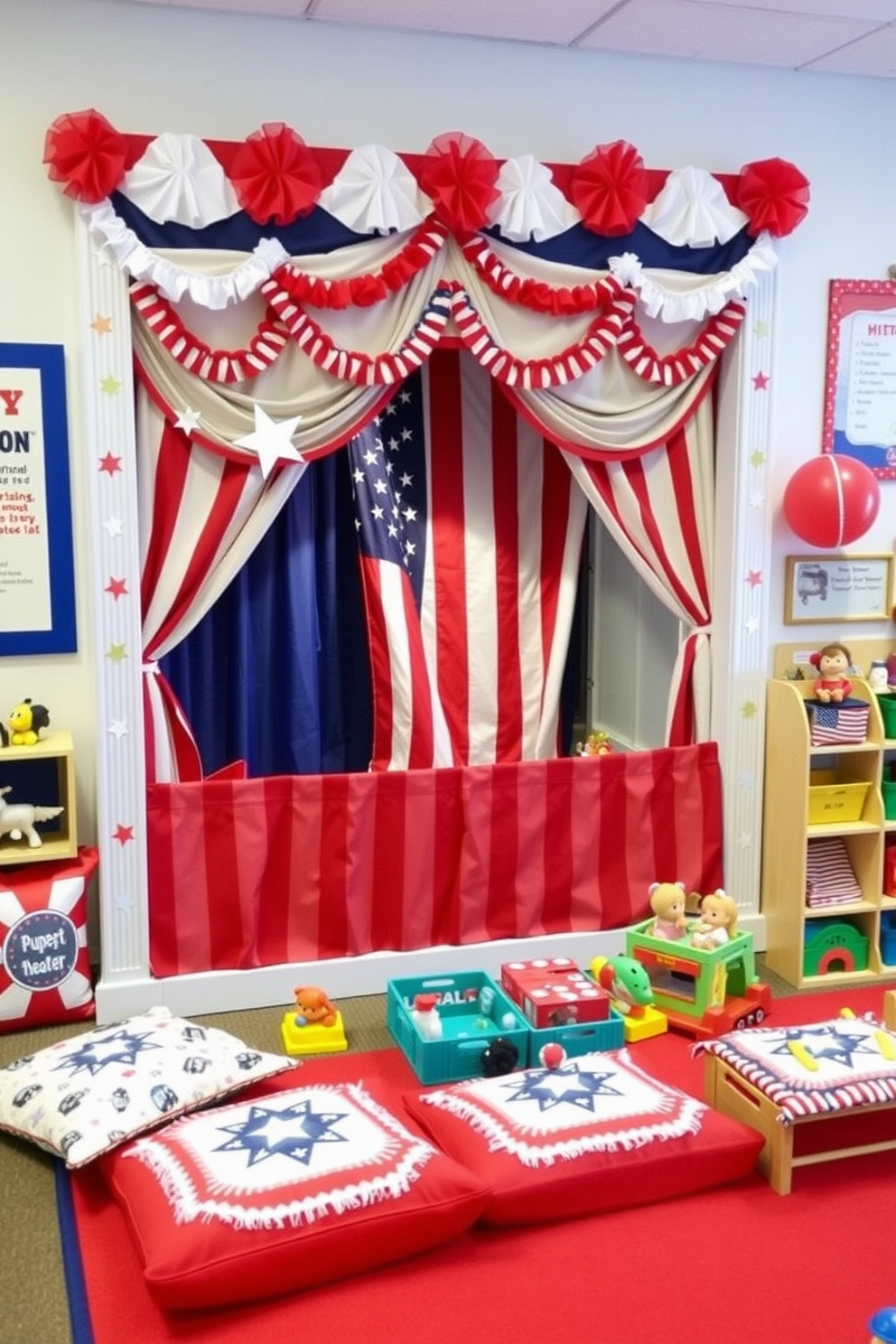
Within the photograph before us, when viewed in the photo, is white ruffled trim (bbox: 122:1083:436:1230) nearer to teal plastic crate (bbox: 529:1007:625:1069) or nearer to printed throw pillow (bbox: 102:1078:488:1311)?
printed throw pillow (bbox: 102:1078:488:1311)

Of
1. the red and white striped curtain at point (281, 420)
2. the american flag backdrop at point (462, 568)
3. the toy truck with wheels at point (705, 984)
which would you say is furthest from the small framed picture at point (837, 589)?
the toy truck with wheels at point (705, 984)

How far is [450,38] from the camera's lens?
133 inches

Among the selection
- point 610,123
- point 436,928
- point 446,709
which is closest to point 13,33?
point 610,123

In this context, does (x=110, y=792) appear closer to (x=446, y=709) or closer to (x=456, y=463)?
(x=446, y=709)

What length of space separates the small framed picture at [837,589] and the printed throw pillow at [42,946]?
2225 millimetres

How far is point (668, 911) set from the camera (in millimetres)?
3459

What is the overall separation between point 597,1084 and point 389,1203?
60cm

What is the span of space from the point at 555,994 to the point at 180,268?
2.05m

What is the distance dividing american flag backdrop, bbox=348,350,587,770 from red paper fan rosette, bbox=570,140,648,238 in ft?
2.08

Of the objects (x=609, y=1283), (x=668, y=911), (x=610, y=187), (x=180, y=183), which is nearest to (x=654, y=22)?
(x=610, y=187)

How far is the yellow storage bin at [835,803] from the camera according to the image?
3699mm

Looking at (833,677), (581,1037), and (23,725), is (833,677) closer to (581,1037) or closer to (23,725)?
(581,1037)

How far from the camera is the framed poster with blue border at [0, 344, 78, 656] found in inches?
127

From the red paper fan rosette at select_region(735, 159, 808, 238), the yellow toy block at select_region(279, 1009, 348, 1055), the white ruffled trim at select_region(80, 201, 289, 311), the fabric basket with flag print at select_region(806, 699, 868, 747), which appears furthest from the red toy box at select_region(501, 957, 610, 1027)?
the red paper fan rosette at select_region(735, 159, 808, 238)
